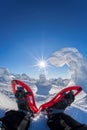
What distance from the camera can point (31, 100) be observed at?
26.6 feet

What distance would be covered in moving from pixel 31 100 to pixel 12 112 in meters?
1.19

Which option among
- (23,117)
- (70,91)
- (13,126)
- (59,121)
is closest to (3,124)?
(13,126)

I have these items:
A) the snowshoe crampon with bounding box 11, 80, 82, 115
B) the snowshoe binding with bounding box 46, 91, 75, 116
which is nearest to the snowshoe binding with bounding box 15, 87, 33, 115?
the snowshoe crampon with bounding box 11, 80, 82, 115

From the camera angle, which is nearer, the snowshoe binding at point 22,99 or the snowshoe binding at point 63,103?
the snowshoe binding at point 63,103

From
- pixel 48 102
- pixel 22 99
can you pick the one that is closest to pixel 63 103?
pixel 48 102

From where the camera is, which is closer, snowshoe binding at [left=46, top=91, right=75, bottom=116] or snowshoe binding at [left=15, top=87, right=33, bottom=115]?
snowshoe binding at [left=46, top=91, right=75, bottom=116]

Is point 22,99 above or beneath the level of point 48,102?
above

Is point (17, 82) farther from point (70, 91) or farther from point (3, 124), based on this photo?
point (3, 124)

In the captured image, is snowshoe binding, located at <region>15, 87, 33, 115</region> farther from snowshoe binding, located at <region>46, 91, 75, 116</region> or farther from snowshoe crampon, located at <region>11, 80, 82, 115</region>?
snowshoe binding, located at <region>46, 91, 75, 116</region>

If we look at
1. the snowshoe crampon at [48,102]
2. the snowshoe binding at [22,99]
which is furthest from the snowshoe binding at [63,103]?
the snowshoe binding at [22,99]

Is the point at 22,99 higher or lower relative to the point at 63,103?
higher

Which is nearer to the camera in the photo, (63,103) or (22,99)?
(63,103)

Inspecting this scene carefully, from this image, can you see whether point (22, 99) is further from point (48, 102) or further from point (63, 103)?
point (63, 103)

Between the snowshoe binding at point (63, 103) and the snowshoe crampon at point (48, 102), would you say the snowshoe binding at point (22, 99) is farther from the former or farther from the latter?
the snowshoe binding at point (63, 103)
